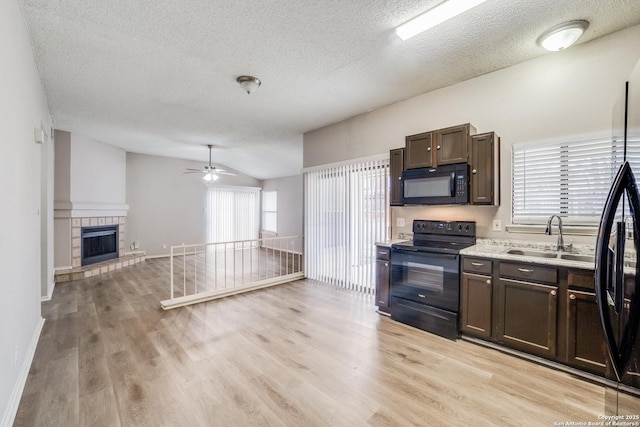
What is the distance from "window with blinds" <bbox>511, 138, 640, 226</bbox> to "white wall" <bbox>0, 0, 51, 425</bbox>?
4.16m

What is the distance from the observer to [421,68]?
284cm

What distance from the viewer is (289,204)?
8406mm

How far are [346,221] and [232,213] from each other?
5524 mm

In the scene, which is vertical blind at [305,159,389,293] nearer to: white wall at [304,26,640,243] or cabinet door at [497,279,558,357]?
white wall at [304,26,640,243]

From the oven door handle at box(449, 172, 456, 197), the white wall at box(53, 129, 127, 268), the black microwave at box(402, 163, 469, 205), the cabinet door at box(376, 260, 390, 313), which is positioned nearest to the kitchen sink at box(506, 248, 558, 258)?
the black microwave at box(402, 163, 469, 205)

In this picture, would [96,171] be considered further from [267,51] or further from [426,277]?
[426,277]

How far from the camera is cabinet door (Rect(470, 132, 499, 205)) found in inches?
107

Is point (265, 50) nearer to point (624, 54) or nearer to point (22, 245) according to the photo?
point (22, 245)

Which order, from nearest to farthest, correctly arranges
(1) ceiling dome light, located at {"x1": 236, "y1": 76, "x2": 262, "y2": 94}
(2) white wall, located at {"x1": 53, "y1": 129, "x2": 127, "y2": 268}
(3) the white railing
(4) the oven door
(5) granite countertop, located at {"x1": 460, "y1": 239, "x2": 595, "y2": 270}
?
(5) granite countertop, located at {"x1": 460, "y1": 239, "x2": 595, "y2": 270} → (4) the oven door → (1) ceiling dome light, located at {"x1": 236, "y1": 76, "x2": 262, "y2": 94} → (3) the white railing → (2) white wall, located at {"x1": 53, "y1": 129, "x2": 127, "y2": 268}

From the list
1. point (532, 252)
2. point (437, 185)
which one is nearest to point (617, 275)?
point (532, 252)

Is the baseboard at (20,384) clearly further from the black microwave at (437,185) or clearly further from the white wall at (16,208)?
the black microwave at (437,185)

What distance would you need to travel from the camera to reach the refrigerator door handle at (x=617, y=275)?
128cm

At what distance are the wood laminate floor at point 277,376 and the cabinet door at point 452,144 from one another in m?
1.91

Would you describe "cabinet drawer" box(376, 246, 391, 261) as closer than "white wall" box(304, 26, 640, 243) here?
No
